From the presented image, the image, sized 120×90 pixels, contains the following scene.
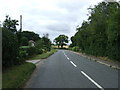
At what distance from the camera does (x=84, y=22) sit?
55.1 metres

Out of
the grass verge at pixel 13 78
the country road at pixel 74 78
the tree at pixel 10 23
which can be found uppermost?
the tree at pixel 10 23

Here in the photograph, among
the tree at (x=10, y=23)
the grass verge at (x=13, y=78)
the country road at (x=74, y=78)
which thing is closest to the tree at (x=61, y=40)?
the tree at (x=10, y=23)

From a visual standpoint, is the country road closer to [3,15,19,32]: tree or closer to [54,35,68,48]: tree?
[3,15,19,32]: tree

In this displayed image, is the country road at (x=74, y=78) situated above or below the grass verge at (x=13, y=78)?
below

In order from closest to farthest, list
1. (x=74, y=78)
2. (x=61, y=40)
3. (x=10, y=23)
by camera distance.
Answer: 1. (x=74, y=78)
2. (x=10, y=23)
3. (x=61, y=40)

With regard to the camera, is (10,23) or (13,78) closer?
(13,78)

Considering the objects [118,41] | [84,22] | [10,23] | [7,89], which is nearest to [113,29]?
[118,41]

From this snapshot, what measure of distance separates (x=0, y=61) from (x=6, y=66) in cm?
171

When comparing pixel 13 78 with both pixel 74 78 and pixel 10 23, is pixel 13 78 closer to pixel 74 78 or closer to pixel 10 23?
pixel 74 78

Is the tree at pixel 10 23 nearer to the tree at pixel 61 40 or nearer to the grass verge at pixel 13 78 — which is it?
the grass verge at pixel 13 78

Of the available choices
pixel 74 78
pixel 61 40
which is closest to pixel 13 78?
pixel 74 78

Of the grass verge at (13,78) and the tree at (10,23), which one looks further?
the tree at (10,23)

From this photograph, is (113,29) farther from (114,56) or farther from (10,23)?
(10,23)

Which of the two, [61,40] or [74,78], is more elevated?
[61,40]
